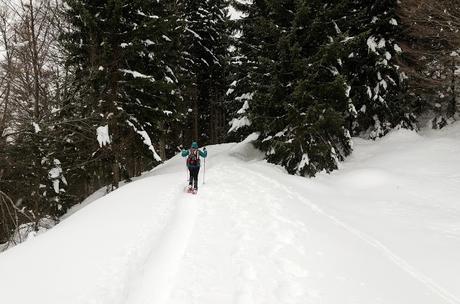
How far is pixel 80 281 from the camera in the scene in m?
5.93

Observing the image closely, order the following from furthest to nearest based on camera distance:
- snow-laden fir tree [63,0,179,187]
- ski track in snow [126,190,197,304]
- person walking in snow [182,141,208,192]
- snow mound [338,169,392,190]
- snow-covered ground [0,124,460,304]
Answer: snow-laden fir tree [63,0,179,187] → snow mound [338,169,392,190] → person walking in snow [182,141,208,192] → snow-covered ground [0,124,460,304] → ski track in snow [126,190,197,304]

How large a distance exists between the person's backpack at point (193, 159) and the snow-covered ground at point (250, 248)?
36.2 inches

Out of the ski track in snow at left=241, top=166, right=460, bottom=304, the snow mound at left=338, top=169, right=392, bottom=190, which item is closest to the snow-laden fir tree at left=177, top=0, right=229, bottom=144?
the snow mound at left=338, top=169, right=392, bottom=190

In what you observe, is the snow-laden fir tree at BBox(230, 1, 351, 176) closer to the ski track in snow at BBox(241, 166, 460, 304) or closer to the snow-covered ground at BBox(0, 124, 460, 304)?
the snow-covered ground at BBox(0, 124, 460, 304)

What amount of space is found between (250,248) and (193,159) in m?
6.58

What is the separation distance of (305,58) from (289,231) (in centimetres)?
1058

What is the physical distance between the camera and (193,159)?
13672 mm

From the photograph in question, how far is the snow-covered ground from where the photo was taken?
5.80 m

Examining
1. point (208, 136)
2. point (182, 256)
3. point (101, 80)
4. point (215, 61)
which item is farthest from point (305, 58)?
point (208, 136)

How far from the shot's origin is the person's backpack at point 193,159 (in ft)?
44.2

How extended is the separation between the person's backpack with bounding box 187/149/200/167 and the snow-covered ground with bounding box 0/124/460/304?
3.02ft

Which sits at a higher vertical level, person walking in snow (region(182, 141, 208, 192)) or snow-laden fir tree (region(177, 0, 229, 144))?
snow-laden fir tree (region(177, 0, 229, 144))

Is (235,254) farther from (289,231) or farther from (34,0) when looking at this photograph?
(34,0)

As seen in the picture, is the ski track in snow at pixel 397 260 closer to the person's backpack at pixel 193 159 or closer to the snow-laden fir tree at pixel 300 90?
the person's backpack at pixel 193 159
